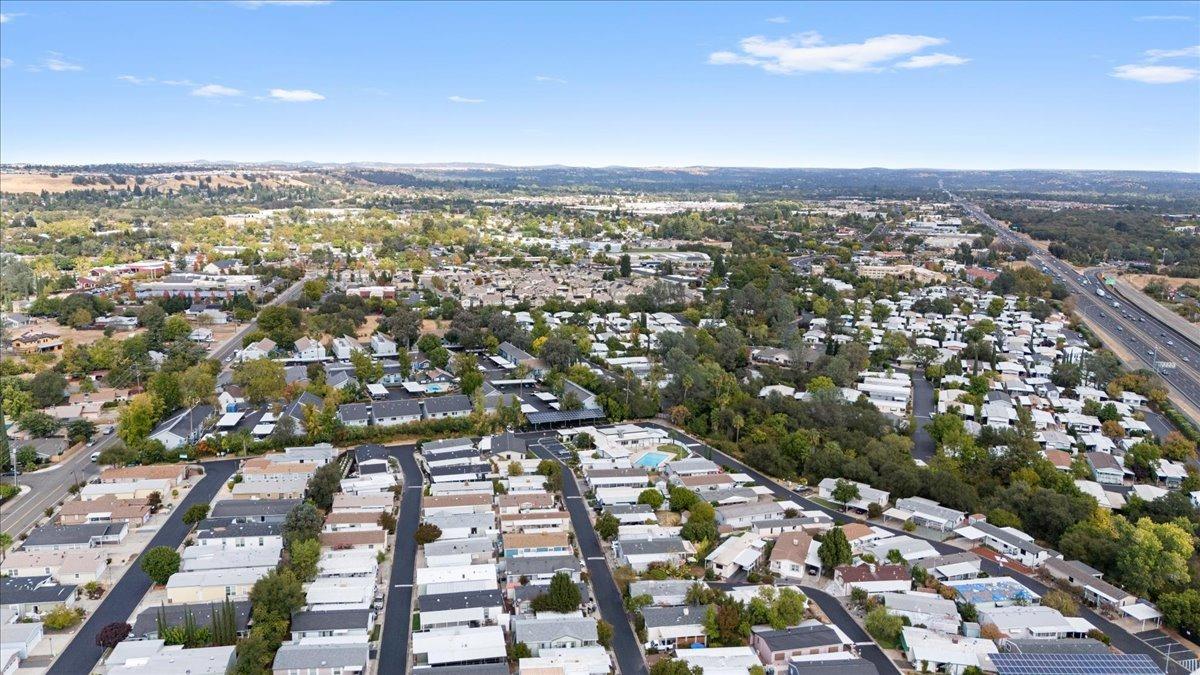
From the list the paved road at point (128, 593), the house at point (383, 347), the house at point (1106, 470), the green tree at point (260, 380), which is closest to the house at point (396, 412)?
the green tree at point (260, 380)

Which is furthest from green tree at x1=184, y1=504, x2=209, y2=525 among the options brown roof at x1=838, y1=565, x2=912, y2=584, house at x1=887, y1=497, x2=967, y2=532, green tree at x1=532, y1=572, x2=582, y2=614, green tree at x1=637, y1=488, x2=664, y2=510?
house at x1=887, y1=497, x2=967, y2=532

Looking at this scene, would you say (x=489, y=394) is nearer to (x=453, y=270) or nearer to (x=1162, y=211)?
(x=453, y=270)

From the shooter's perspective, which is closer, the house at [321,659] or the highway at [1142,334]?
the house at [321,659]

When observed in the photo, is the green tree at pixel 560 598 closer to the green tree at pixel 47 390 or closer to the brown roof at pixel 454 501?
the brown roof at pixel 454 501

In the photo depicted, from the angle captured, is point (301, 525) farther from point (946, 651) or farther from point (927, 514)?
point (927, 514)

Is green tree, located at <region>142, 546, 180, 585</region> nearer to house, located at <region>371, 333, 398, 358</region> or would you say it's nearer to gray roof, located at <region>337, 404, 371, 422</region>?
gray roof, located at <region>337, 404, 371, 422</region>

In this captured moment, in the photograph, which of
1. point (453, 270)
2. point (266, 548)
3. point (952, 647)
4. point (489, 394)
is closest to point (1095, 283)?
point (453, 270)
